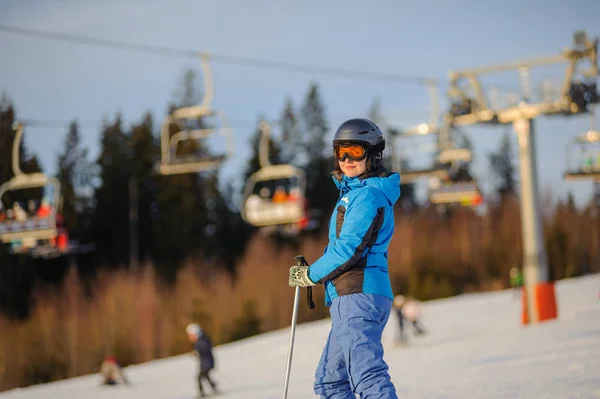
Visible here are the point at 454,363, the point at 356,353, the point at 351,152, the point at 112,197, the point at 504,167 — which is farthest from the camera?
the point at 504,167

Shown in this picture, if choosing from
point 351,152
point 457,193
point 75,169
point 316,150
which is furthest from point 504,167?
point 351,152

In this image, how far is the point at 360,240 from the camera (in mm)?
4879

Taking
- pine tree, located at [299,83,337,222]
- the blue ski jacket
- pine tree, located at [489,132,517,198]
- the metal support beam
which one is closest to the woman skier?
the blue ski jacket

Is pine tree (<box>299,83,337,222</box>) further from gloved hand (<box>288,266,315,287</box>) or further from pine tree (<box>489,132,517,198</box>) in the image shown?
gloved hand (<box>288,266,315,287</box>)

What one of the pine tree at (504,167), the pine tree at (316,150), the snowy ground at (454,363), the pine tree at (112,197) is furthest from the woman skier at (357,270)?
the pine tree at (504,167)

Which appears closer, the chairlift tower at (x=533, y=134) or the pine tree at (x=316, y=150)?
the chairlift tower at (x=533, y=134)

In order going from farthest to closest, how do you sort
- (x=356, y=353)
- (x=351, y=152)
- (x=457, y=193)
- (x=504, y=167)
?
(x=504, y=167) → (x=457, y=193) → (x=351, y=152) → (x=356, y=353)

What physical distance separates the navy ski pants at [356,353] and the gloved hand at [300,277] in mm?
180

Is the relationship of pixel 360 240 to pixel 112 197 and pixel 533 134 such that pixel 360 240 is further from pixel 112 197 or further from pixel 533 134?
pixel 112 197

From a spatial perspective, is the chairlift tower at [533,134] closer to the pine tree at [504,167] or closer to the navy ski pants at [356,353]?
the navy ski pants at [356,353]

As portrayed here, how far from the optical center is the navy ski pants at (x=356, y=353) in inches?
190

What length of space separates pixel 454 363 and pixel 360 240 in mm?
9601

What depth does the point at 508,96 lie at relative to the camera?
23.3 meters

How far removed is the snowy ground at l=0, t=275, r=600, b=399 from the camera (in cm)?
862
